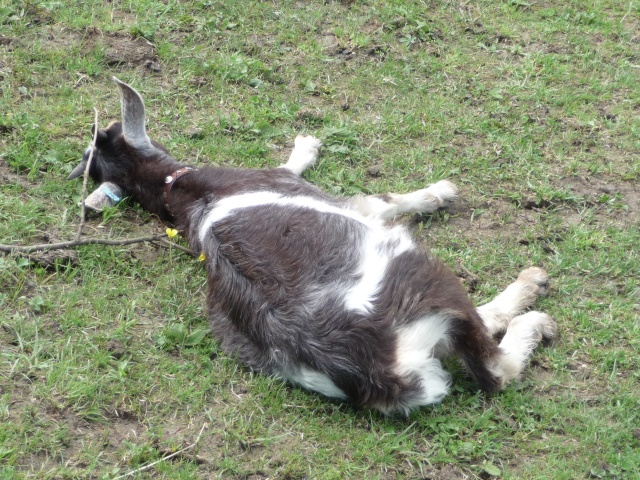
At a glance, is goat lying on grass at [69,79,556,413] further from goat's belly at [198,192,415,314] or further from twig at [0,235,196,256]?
twig at [0,235,196,256]

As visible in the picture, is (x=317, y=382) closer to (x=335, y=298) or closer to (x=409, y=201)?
(x=335, y=298)

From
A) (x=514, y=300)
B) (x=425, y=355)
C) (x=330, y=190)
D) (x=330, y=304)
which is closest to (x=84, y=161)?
(x=330, y=190)

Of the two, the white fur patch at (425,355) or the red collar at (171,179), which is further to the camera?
the red collar at (171,179)

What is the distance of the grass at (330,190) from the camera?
376cm

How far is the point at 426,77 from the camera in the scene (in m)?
6.52

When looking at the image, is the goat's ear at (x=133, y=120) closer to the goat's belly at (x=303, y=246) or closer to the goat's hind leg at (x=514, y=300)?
the goat's belly at (x=303, y=246)

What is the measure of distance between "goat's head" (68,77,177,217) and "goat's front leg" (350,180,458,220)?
50.1 inches

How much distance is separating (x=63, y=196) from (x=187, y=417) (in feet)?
6.63

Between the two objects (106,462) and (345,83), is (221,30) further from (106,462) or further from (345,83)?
(106,462)

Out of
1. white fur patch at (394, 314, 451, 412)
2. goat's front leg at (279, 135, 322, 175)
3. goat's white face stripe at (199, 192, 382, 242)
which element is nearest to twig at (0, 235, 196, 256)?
goat's white face stripe at (199, 192, 382, 242)

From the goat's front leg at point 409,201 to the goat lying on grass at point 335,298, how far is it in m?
0.12

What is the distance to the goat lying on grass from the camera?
3762mm

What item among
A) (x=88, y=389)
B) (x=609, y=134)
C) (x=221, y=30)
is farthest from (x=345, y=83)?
(x=88, y=389)

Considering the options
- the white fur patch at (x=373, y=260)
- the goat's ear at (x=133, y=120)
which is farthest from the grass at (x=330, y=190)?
the white fur patch at (x=373, y=260)
